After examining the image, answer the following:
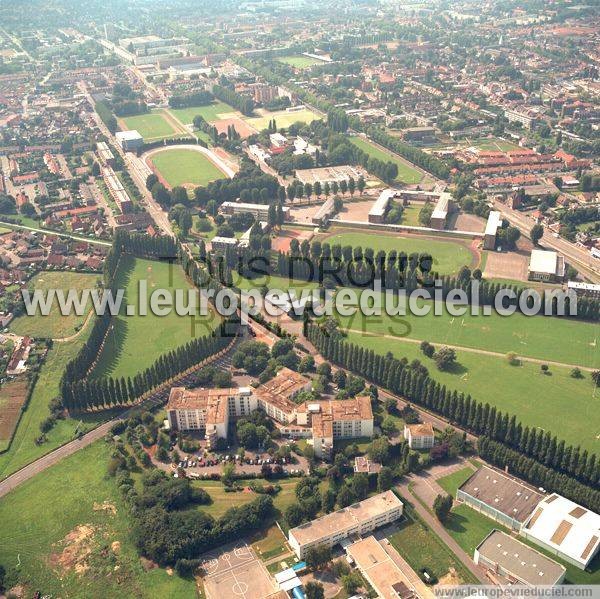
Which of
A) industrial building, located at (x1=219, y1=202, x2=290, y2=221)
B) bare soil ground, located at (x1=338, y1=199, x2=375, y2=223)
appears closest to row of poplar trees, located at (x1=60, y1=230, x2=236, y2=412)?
industrial building, located at (x1=219, y1=202, x2=290, y2=221)

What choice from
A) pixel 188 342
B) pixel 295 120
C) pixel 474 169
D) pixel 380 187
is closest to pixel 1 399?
pixel 188 342

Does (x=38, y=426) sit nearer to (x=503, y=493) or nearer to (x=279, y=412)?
(x=279, y=412)

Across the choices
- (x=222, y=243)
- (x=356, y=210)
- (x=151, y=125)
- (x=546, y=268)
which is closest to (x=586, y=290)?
(x=546, y=268)

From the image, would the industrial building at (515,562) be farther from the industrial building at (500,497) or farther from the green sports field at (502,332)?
the green sports field at (502,332)

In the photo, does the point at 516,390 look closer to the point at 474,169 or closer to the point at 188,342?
the point at 188,342

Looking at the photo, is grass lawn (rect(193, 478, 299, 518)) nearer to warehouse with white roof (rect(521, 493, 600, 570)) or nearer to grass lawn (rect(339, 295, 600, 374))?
warehouse with white roof (rect(521, 493, 600, 570))

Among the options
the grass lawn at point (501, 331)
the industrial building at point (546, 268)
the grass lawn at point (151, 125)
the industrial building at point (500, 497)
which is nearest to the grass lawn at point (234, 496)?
the industrial building at point (500, 497)

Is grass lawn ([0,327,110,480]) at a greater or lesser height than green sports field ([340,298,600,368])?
lesser
